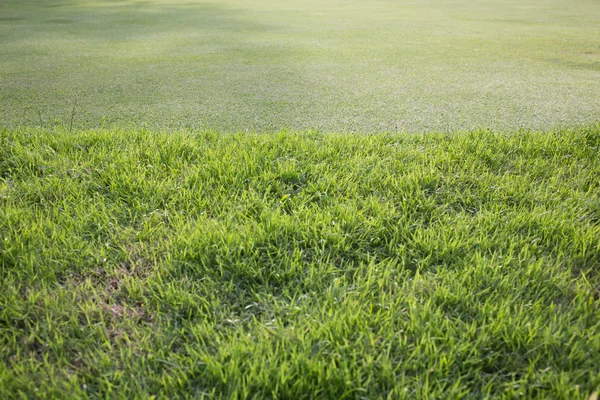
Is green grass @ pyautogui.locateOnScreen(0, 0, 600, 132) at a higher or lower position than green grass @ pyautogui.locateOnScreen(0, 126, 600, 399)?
higher

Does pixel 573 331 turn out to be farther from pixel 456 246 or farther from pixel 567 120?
pixel 567 120

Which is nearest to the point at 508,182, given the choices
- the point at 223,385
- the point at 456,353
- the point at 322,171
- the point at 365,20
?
the point at 322,171

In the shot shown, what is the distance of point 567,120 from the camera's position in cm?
264

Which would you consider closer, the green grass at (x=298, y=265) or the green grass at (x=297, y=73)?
the green grass at (x=298, y=265)

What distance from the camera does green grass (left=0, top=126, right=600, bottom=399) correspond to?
1.07 meters

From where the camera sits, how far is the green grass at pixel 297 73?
2.68m

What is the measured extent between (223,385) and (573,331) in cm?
87

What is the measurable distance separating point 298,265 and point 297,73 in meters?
2.47

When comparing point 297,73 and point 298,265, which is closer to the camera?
point 298,265

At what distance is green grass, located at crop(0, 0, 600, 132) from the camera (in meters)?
2.68

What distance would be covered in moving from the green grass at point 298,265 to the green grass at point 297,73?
0.43m

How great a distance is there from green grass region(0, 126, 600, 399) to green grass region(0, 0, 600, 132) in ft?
1.41

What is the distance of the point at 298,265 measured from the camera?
1434 millimetres

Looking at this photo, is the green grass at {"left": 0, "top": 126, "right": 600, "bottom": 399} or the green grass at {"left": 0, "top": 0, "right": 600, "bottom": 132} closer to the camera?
the green grass at {"left": 0, "top": 126, "right": 600, "bottom": 399}
